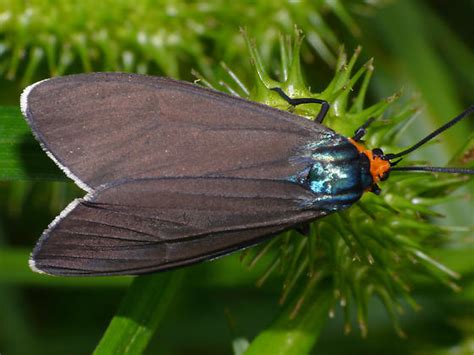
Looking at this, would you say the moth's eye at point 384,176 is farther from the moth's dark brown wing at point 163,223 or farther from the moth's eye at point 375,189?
the moth's dark brown wing at point 163,223

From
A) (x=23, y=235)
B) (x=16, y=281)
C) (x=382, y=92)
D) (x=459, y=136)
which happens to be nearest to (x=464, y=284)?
(x=459, y=136)

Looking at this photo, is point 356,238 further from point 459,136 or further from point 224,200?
point 459,136

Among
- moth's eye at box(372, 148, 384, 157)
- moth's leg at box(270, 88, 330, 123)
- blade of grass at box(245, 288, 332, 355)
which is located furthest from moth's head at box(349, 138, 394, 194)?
blade of grass at box(245, 288, 332, 355)

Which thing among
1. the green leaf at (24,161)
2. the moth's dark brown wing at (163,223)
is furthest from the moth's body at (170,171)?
the green leaf at (24,161)

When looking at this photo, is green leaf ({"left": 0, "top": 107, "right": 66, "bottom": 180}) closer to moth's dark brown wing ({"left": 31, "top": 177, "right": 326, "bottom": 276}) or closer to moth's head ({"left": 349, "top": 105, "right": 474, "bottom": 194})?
moth's dark brown wing ({"left": 31, "top": 177, "right": 326, "bottom": 276})

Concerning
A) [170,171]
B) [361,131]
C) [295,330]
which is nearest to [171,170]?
[170,171]

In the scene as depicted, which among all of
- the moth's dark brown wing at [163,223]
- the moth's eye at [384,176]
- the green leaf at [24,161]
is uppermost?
the moth's eye at [384,176]
